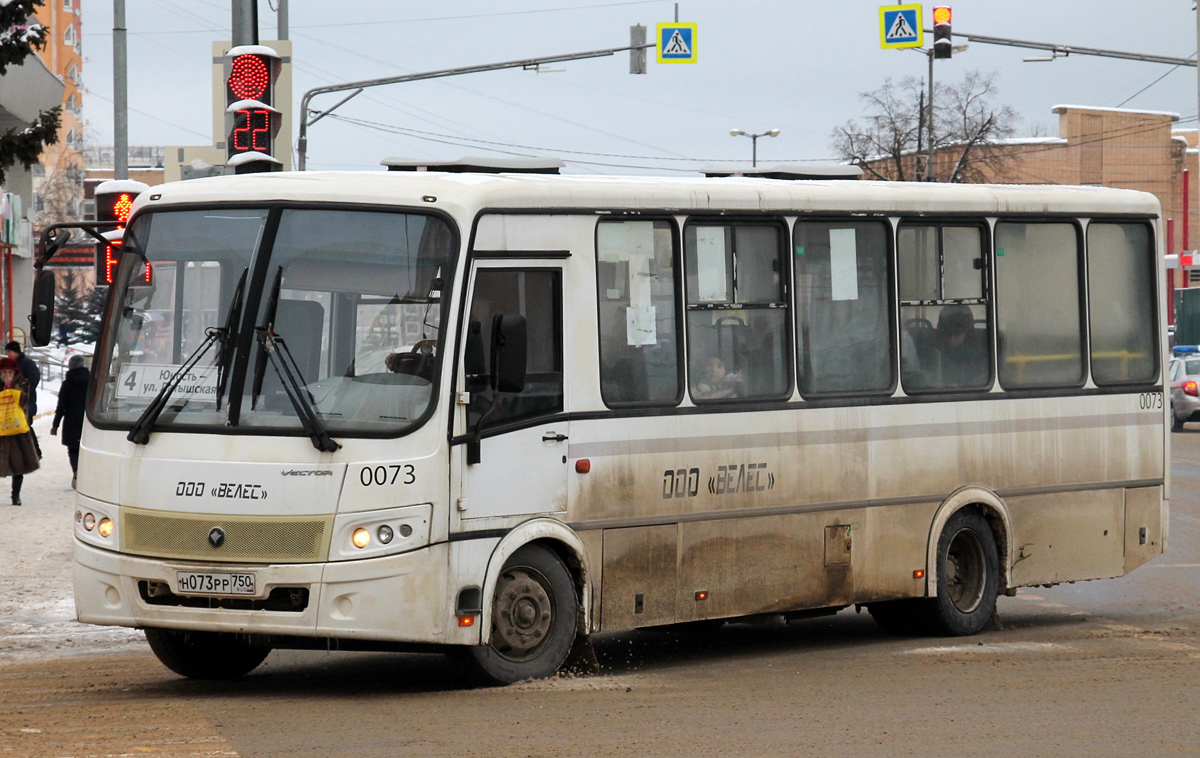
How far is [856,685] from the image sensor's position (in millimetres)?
9422

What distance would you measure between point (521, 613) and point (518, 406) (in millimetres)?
1095

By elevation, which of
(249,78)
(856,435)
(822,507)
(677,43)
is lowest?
(822,507)

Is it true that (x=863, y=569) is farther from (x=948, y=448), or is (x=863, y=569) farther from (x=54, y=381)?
(x=54, y=381)

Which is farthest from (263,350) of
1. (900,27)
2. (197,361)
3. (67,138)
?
(67,138)

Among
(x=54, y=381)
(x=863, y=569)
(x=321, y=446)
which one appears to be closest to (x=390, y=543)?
(x=321, y=446)

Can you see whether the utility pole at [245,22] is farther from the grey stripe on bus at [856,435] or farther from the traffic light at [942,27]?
the traffic light at [942,27]

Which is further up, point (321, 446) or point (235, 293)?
point (235, 293)

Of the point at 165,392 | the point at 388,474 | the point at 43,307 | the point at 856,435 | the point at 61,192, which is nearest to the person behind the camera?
the point at 388,474

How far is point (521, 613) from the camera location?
9.24 m

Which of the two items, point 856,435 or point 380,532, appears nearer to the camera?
point 380,532

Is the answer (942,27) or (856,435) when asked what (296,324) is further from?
(942,27)

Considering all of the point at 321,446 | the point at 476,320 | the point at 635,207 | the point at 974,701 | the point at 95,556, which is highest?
the point at 635,207

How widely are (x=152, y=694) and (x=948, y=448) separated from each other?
532 centimetres

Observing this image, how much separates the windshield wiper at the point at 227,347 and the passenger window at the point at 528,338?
1185 mm
